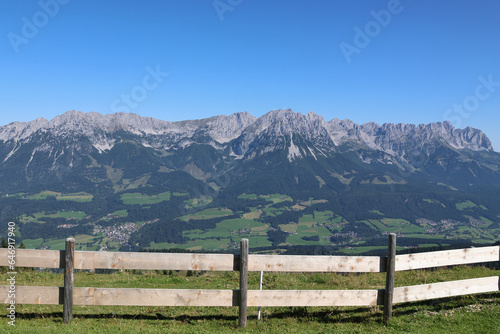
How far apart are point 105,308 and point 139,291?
307cm

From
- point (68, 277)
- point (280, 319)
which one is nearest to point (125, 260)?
point (68, 277)

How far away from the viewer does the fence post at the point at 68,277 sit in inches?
321

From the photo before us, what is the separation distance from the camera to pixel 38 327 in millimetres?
8188

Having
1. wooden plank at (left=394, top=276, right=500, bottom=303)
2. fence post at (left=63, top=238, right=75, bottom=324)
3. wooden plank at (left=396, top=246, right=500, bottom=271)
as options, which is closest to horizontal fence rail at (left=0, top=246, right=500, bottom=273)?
fence post at (left=63, top=238, right=75, bottom=324)

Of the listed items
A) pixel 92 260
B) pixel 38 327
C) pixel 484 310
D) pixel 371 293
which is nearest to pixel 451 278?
pixel 484 310

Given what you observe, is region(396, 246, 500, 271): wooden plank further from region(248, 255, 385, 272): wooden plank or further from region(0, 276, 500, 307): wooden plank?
region(0, 276, 500, 307): wooden plank

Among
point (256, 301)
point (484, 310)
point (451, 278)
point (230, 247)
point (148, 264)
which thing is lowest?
point (230, 247)

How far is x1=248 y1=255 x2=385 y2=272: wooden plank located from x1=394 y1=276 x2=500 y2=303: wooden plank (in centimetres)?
123

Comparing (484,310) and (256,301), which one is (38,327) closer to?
(256,301)

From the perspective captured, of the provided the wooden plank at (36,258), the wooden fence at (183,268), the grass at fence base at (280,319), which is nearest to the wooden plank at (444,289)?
the grass at fence base at (280,319)

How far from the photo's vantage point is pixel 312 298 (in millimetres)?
8906

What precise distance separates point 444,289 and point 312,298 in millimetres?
4400

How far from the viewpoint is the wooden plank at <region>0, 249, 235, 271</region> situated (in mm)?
8336

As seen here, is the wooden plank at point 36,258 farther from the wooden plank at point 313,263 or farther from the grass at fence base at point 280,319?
A: the wooden plank at point 313,263
